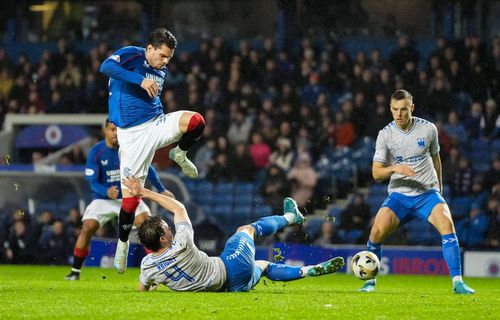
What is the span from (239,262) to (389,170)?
200 centimetres

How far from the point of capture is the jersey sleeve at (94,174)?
13367mm

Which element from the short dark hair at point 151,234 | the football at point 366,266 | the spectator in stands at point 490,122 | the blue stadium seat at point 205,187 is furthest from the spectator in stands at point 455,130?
the short dark hair at point 151,234

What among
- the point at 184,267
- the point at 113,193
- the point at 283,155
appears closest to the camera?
the point at 184,267

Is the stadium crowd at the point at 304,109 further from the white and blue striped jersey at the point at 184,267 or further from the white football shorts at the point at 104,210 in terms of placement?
the white and blue striped jersey at the point at 184,267

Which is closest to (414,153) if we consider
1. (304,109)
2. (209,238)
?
(209,238)

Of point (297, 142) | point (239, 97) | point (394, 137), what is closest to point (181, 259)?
point (394, 137)

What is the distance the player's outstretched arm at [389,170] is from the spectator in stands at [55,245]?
30.4ft

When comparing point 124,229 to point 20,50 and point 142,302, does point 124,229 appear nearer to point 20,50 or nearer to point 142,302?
point 142,302

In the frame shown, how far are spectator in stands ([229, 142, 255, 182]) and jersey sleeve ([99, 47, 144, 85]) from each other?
993cm

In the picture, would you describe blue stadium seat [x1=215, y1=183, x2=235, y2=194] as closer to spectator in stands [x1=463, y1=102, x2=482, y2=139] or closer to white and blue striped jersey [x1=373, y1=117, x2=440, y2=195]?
spectator in stands [x1=463, y1=102, x2=482, y2=139]

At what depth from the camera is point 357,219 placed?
18.8 meters

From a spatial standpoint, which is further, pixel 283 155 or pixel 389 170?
pixel 283 155

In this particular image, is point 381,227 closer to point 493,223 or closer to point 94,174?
point 94,174

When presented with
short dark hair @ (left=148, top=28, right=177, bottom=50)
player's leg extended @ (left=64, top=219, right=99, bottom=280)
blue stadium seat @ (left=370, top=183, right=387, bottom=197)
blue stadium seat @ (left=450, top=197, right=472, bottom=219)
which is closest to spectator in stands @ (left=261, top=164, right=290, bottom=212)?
blue stadium seat @ (left=370, top=183, right=387, bottom=197)
